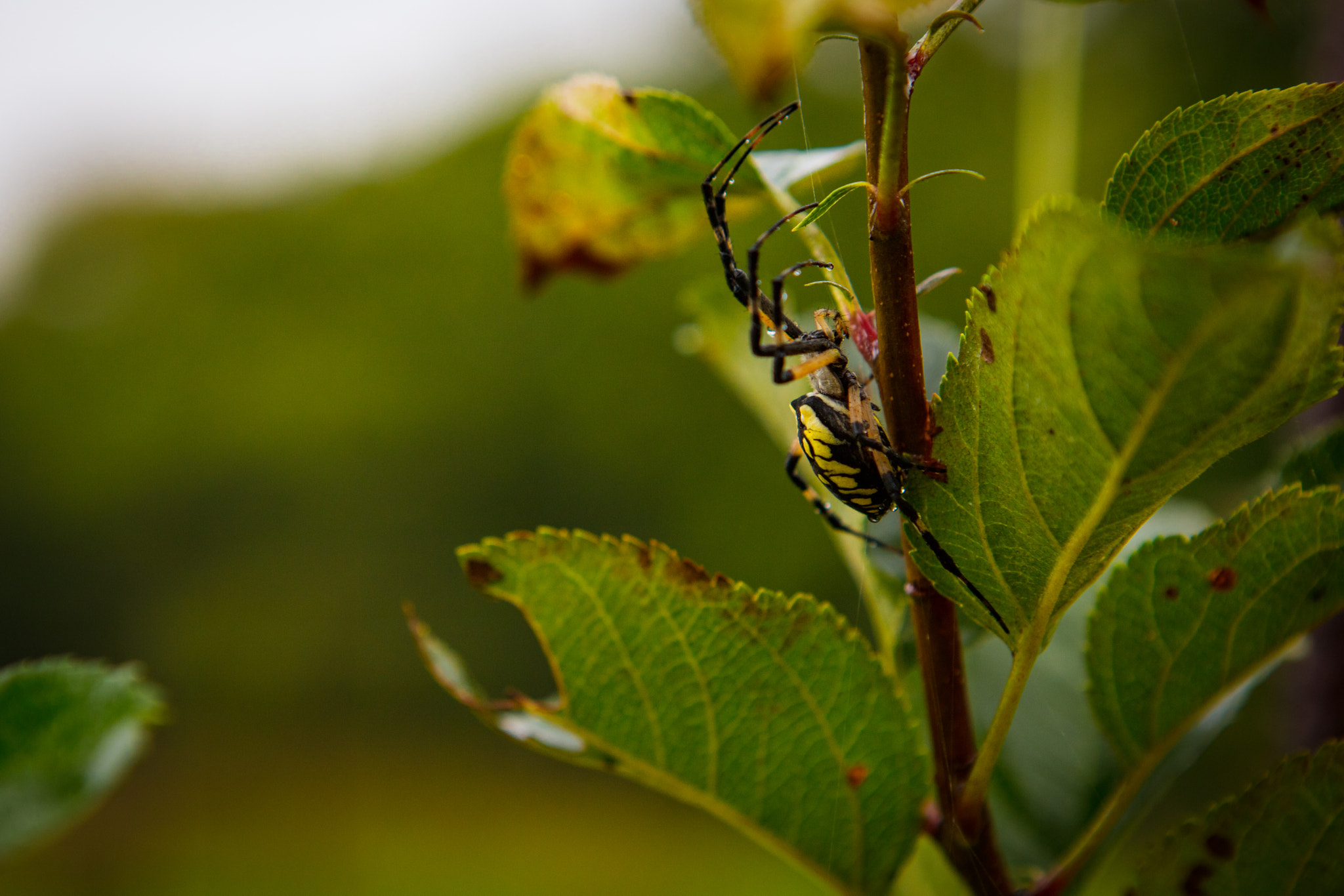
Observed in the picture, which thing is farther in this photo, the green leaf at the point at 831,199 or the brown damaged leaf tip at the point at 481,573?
the brown damaged leaf tip at the point at 481,573

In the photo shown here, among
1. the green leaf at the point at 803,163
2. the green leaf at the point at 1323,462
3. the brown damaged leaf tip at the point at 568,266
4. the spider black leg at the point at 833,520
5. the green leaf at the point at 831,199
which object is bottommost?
the spider black leg at the point at 833,520

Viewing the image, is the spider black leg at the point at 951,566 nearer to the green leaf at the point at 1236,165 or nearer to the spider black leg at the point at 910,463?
the spider black leg at the point at 910,463

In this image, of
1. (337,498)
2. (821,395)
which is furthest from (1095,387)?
(337,498)

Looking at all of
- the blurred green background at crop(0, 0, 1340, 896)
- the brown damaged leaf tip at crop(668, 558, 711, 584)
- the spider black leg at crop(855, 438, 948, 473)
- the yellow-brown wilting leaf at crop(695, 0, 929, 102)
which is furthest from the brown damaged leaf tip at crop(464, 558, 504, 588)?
the blurred green background at crop(0, 0, 1340, 896)

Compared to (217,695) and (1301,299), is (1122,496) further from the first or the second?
(217,695)

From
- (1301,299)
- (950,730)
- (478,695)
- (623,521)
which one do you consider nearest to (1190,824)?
(950,730)

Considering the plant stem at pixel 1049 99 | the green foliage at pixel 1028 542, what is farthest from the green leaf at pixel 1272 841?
the plant stem at pixel 1049 99
